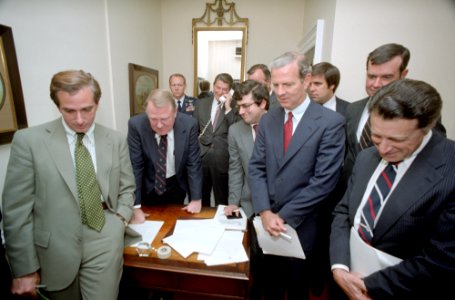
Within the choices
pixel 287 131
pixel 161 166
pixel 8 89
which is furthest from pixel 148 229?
pixel 8 89

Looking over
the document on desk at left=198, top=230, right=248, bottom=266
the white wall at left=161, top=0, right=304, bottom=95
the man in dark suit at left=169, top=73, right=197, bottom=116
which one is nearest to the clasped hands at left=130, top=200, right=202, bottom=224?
the document on desk at left=198, top=230, right=248, bottom=266

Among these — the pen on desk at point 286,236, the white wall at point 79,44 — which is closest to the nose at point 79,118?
the white wall at point 79,44

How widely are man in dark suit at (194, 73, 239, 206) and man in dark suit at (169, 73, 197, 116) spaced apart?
2.27ft

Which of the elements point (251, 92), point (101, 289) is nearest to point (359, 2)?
point (251, 92)

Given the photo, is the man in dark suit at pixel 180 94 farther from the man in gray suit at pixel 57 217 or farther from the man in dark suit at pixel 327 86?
the man in gray suit at pixel 57 217

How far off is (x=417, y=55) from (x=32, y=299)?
3532 mm

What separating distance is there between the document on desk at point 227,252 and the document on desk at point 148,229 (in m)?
0.34

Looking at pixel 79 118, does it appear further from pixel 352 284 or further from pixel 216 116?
pixel 216 116

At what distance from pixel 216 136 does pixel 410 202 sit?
6.62 feet

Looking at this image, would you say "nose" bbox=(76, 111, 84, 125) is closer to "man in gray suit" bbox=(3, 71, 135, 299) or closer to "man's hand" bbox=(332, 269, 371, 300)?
"man in gray suit" bbox=(3, 71, 135, 299)

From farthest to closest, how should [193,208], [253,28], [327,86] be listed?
1. [253,28]
2. [327,86]
3. [193,208]

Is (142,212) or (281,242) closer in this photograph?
(281,242)

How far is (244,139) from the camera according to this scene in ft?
6.28

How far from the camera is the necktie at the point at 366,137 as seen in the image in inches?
61.3
